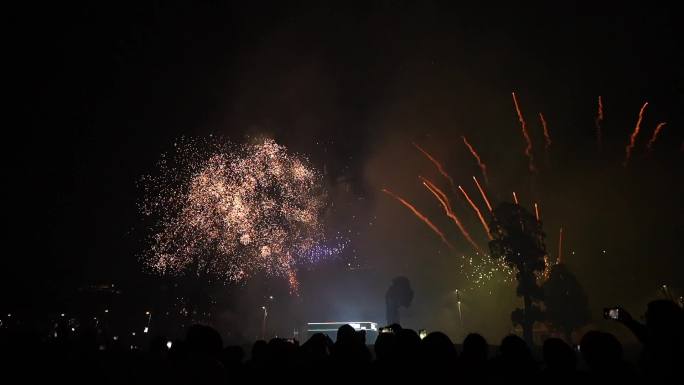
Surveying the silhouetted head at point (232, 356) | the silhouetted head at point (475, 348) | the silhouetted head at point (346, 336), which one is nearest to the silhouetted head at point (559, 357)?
the silhouetted head at point (475, 348)

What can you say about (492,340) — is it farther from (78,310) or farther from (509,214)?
(78,310)

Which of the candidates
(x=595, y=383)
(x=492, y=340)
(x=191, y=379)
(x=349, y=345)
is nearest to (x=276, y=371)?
(x=349, y=345)

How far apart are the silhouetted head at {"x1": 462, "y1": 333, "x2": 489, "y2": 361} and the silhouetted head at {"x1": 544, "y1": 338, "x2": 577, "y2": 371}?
709 mm

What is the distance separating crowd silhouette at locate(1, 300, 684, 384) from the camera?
4.59 metres

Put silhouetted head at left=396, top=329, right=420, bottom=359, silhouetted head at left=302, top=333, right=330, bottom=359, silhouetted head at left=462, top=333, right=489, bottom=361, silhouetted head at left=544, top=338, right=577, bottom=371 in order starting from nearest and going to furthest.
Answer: silhouetted head at left=396, top=329, right=420, bottom=359 < silhouetted head at left=544, top=338, right=577, bottom=371 < silhouetted head at left=462, top=333, right=489, bottom=361 < silhouetted head at left=302, top=333, right=330, bottom=359

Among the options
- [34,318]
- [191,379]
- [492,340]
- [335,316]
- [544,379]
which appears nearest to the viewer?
[191,379]

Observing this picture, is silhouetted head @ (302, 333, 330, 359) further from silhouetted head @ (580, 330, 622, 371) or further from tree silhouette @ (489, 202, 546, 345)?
tree silhouette @ (489, 202, 546, 345)

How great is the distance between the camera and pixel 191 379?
4.14 meters

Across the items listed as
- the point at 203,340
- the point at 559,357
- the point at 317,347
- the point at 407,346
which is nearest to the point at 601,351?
the point at 559,357

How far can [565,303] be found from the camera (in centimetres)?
5409

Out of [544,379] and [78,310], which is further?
[78,310]

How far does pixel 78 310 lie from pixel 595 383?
70.9 m

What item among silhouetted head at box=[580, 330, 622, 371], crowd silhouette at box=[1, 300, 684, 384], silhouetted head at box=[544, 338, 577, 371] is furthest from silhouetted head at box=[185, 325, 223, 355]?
silhouetted head at box=[580, 330, 622, 371]

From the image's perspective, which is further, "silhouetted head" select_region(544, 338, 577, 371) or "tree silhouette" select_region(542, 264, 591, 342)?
"tree silhouette" select_region(542, 264, 591, 342)
